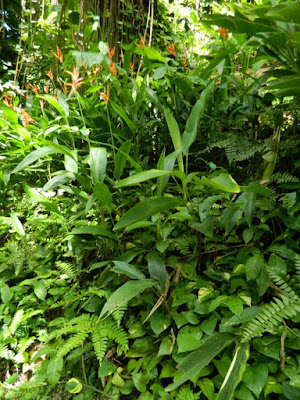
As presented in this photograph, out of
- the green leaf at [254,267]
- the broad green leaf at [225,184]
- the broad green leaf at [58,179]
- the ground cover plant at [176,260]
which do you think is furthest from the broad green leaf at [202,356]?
the broad green leaf at [58,179]

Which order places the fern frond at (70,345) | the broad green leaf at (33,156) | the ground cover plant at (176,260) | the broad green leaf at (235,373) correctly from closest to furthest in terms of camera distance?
the broad green leaf at (235,373), the ground cover plant at (176,260), the fern frond at (70,345), the broad green leaf at (33,156)

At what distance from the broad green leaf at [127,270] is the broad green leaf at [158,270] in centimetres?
4

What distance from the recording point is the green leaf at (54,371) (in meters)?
0.90

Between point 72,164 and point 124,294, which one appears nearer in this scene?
point 124,294

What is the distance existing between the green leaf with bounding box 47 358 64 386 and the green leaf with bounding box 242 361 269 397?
1.79 feet

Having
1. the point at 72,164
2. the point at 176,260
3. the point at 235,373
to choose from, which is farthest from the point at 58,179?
the point at 235,373

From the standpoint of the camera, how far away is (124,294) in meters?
0.85

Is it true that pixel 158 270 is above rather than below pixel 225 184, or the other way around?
below

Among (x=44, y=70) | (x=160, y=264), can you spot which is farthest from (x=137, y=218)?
(x=44, y=70)

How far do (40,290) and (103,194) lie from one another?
1.75 ft

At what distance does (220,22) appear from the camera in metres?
0.79

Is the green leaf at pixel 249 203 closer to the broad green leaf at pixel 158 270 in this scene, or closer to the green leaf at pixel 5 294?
the broad green leaf at pixel 158 270

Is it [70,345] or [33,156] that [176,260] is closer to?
[70,345]

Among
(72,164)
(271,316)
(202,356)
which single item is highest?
(72,164)
